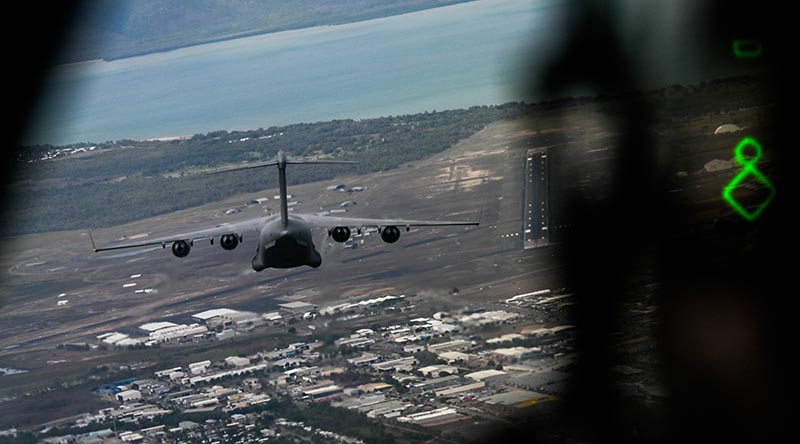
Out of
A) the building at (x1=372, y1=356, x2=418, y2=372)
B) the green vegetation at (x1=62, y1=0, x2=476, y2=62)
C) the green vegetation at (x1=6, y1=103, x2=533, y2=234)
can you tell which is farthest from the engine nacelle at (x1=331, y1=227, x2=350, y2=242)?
the green vegetation at (x1=62, y1=0, x2=476, y2=62)

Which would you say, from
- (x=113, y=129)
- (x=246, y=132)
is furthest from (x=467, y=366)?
(x=113, y=129)

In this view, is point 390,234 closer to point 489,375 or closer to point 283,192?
point 283,192

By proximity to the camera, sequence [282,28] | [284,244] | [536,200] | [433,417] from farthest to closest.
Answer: [282,28] < [536,200] < [433,417] < [284,244]

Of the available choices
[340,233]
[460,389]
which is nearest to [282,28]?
[460,389]

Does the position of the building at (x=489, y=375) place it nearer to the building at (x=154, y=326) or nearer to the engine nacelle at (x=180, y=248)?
the engine nacelle at (x=180, y=248)

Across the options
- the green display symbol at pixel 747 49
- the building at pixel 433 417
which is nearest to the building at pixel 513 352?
the building at pixel 433 417

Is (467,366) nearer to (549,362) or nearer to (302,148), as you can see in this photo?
(549,362)
